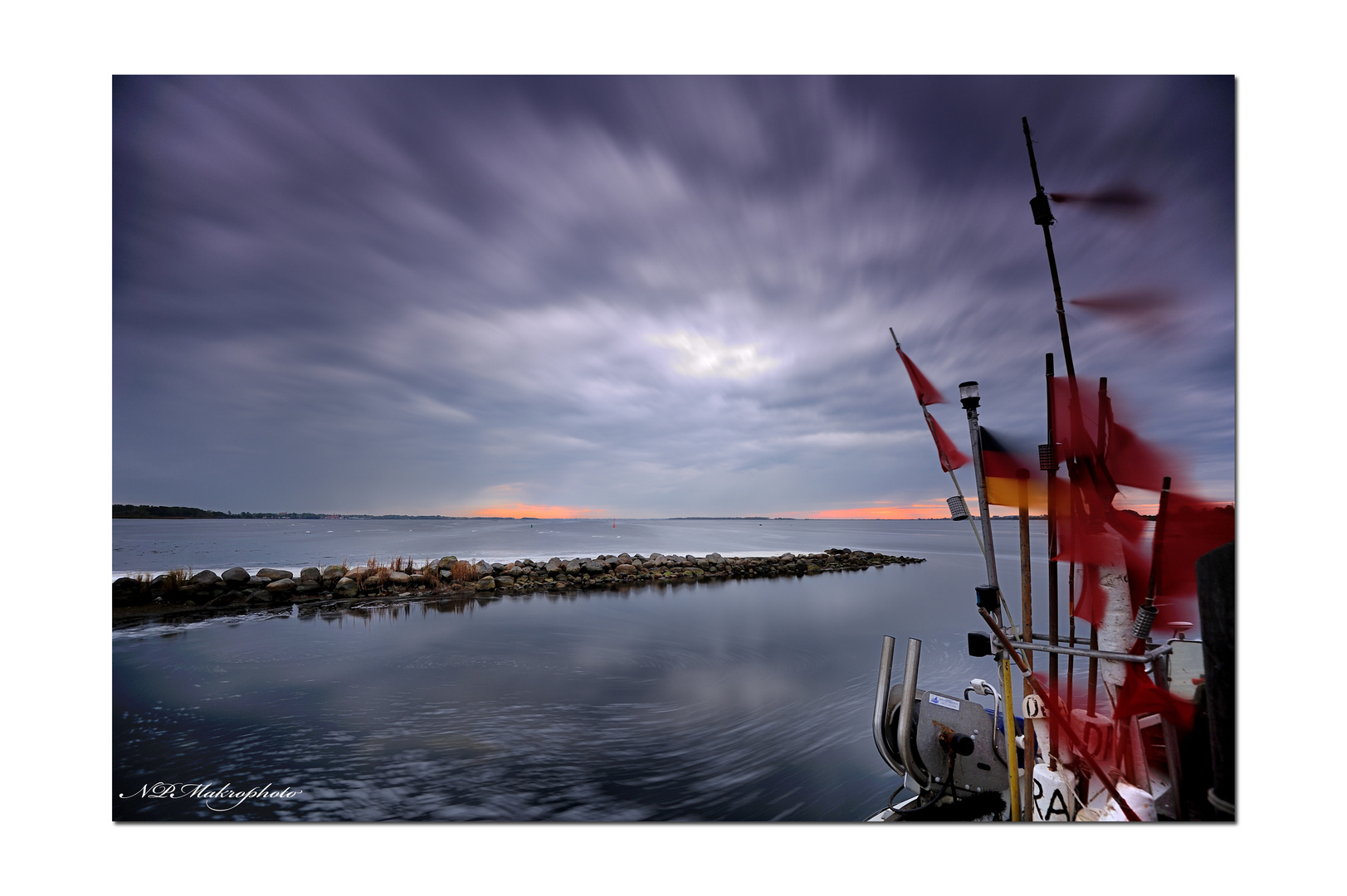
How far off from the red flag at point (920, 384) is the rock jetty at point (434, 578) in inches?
240

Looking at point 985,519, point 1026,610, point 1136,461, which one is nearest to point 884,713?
point 1026,610

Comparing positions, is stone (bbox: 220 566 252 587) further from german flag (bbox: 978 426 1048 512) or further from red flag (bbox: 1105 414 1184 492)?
red flag (bbox: 1105 414 1184 492)

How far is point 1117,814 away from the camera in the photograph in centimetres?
177

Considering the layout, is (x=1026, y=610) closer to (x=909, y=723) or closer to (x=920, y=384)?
(x=909, y=723)

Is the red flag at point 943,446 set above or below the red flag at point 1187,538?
above

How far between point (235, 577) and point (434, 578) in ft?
7.38

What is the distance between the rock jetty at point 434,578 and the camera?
17.6 feet

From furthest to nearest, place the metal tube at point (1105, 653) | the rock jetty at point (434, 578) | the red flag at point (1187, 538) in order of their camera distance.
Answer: the rock jetty at point (434, 578) → the red flag at point (1187, 538) → the metal tube at point (1105, 653)

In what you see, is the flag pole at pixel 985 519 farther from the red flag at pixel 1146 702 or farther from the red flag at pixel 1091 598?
the red flag at pixel 1091 598

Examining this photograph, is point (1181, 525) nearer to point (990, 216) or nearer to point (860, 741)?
point (990, 216)

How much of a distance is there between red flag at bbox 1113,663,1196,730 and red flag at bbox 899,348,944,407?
41.7 inches

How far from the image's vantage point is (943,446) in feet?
6.30

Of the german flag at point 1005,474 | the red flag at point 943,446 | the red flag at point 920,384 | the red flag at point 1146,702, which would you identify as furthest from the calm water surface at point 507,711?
the red flag at point 920,384

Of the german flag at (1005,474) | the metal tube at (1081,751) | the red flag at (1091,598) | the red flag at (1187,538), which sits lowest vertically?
the metal tube at (1081,751)
